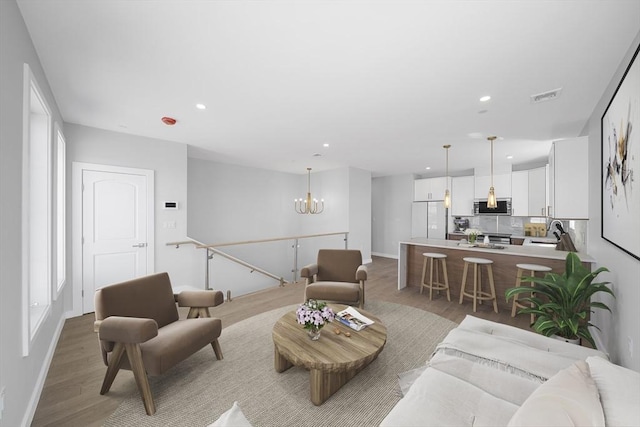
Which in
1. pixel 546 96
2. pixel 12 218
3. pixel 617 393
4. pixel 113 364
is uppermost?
pixel 546 96

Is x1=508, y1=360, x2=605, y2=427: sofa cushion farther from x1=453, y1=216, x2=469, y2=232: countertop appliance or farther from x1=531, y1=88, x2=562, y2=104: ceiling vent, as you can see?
x1=453, y1=216, x2=469, y2=232: countertop appliance

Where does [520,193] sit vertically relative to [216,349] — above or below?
above

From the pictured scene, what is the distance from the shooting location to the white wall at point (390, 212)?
25.5ft

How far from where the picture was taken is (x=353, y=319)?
2492 mm

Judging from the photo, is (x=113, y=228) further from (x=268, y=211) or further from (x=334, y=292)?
(x=268, y=211)

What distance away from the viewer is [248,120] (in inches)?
132

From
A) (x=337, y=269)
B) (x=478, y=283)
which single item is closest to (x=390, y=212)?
(x=478, y=283)

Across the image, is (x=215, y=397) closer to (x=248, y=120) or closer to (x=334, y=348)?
(x=334, y=348)

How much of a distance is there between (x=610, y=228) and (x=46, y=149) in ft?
16.9

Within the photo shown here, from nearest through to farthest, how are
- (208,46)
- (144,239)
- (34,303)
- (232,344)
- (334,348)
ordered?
(208,46) < (334,348) < (34,303) < (232,344) < (144,239)

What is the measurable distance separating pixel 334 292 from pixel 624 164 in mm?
2767

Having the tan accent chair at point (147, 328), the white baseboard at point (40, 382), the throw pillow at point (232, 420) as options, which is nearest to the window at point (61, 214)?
the white baseboard at point (40, 382)

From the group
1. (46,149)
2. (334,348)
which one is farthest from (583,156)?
(46,149)

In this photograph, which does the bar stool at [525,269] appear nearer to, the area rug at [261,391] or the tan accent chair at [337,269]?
the area rug at [261,391]
